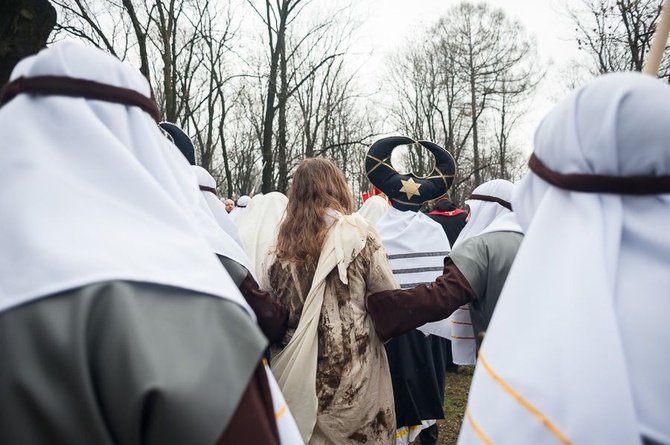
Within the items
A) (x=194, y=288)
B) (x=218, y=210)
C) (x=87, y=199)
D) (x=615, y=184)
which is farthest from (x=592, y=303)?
(x=218, y=210)

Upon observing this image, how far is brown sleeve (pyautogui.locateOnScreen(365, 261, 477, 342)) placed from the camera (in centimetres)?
293

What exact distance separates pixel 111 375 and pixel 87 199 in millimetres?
391

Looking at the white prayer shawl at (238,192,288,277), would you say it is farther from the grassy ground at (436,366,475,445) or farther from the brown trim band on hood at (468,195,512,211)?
the grassy ground at (436,366,475,445)

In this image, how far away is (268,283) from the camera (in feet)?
10.2

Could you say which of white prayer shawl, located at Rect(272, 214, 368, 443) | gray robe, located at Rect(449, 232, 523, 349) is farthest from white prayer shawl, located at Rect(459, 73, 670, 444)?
gray robe, located at Rect(449, 232, 523, 349)

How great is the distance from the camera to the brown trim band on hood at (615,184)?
4.08 feet

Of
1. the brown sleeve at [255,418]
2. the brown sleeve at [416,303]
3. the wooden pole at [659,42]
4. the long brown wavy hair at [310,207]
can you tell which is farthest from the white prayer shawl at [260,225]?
the brown sleeve at [255,418]

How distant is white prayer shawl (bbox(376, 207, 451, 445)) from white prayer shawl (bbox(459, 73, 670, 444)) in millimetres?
2972

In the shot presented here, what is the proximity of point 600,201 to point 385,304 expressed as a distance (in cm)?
176

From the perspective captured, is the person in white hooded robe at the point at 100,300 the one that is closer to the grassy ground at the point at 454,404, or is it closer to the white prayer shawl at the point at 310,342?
the white prayer shawl at the point at 310,342

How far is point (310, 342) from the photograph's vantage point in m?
2.80

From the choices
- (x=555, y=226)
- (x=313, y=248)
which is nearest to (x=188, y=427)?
(x=555, y=226)

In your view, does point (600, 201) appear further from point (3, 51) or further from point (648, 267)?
point (3, 51)

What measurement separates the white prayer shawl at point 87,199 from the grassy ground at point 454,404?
15.5 feet
